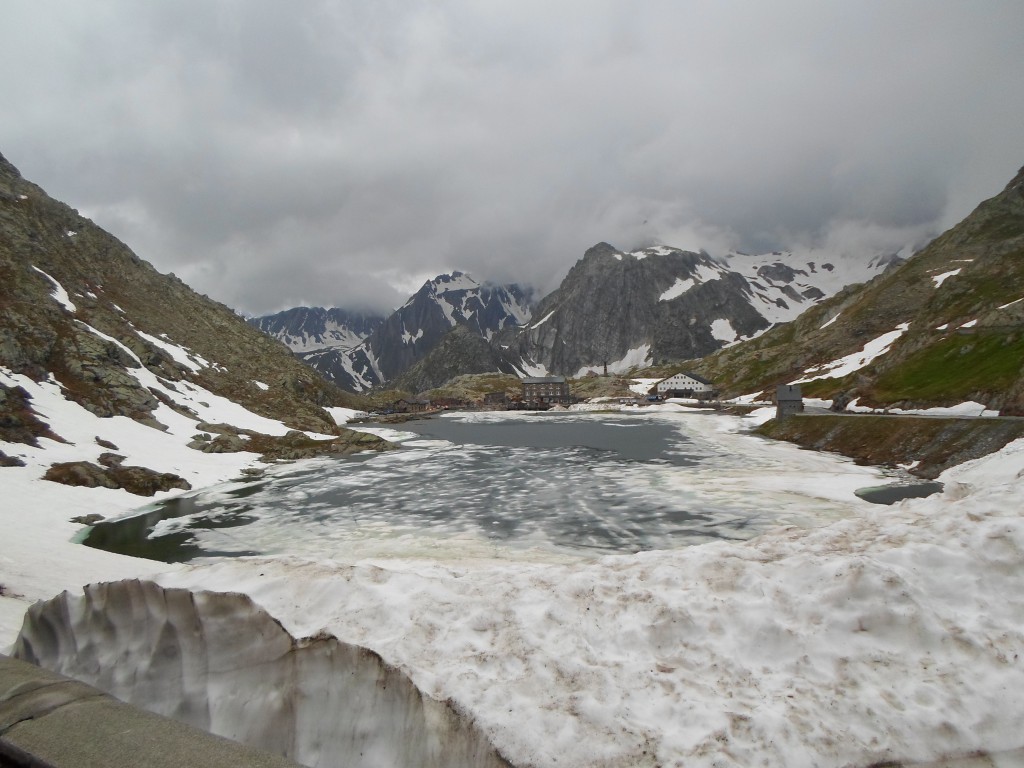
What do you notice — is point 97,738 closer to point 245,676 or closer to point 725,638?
point 245,676

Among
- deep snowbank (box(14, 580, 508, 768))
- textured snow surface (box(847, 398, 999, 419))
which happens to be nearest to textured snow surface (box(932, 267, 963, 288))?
textured snow surface (box(847, 398, 999, 419))

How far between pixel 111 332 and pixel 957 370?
12361 cm

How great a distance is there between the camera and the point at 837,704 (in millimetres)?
6922

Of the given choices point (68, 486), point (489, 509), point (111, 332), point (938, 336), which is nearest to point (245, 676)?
point (489, 509)

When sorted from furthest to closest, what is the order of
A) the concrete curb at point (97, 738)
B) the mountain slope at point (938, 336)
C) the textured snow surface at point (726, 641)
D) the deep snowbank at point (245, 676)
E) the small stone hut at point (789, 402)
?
1. the small stone hut at point (789, 402)
2. the mountain slope at point (938, 336)
3. the deep snowbank at point (245, 676)
4. the textured snow surface at point (726, 641)
5. the concrete curb at point (97, 738)

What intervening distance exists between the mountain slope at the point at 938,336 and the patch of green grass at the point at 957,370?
188mm

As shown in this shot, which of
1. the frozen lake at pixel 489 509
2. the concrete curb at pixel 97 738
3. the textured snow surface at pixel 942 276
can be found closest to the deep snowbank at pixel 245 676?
the concrete curb at pixel 97 738

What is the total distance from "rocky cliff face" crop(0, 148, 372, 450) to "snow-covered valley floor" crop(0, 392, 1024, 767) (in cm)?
4780

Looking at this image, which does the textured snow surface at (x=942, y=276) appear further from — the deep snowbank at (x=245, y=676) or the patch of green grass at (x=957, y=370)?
the deep snowbank at (x=245, y=676)

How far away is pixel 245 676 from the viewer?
8398 mm

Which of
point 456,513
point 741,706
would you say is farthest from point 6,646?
point 456,513

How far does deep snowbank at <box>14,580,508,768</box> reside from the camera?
23.3 feet

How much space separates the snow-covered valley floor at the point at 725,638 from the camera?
653 cm

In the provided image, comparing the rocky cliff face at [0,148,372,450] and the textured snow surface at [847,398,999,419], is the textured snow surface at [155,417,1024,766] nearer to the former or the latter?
the rocky cliff face at [0,148,372,450]
